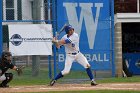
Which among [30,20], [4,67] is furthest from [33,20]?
[4,67]

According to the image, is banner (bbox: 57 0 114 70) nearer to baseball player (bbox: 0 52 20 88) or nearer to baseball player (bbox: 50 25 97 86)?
baseball player (bbox: 50 25 97 86)

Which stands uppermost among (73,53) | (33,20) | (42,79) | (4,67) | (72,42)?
(33,20)

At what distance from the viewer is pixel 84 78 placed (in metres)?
18.5

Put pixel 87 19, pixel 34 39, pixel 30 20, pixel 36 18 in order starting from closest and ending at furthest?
pixel 34 39, pixel 30 20, pixel 87 19, pixel 36 18

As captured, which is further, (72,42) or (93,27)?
(93,27)

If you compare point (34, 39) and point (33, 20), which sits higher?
point (33, 20)

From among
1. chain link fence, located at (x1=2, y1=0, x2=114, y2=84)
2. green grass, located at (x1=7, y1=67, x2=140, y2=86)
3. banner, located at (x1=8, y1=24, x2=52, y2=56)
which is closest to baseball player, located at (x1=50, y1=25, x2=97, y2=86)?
green grass, located at (x1=7, y1=67, x2=140, y2=86)

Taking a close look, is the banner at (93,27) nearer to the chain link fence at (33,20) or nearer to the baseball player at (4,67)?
the chain link fence at (33,20)

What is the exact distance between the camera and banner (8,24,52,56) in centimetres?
1797

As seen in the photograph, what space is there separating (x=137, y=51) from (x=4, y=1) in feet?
26.4

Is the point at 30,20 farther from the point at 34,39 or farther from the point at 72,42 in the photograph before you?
the point at 72,42

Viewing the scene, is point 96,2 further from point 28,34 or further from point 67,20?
point 28,34

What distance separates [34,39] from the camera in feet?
59.3

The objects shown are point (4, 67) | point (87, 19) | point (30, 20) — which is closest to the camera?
point (4, 67)
